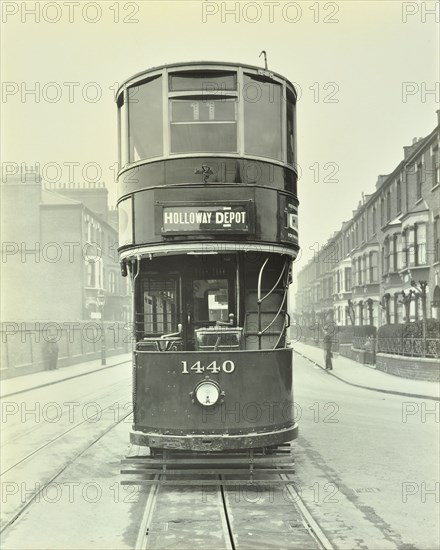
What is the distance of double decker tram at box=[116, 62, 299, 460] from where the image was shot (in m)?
6.82

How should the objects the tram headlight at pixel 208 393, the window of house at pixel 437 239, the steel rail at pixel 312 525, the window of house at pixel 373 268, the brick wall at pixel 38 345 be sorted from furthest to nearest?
1. the window of house at pixel 373 268
2. the window of house at pixel 437 239
3. the brick wall at pixel 38 345
4. the tram headlight at pixel 208 393
5. the steel rail at pixel 312 525

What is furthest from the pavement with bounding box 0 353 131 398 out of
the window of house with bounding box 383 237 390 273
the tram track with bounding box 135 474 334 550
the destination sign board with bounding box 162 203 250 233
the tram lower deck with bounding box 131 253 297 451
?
the window of house with bounding box 383 237 390 273

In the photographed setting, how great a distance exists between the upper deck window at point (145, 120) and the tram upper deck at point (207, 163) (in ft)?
0.04

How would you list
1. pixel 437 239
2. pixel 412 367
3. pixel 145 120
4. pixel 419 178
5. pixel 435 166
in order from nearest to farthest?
1. pixel 145 120
2. pixel 412 367
3. pixel 435 166
4. pixel 437 239
5. pixel 419 178

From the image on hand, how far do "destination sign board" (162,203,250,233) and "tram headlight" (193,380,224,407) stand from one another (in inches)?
68.4

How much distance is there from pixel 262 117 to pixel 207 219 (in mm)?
1492

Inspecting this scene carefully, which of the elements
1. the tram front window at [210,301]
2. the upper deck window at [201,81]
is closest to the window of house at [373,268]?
the tram front window at [210,301]

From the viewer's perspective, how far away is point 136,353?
282 inches

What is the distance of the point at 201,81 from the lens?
7.12 m

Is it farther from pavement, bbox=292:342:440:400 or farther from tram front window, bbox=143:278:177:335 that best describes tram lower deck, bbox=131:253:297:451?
pavement, bbox=292:342:440:400

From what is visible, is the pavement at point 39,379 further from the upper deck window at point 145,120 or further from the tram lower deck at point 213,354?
the upper deck window at point 145,120

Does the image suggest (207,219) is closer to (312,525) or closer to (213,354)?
(213,354)

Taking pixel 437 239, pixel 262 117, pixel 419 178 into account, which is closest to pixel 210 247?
pixel 262 117

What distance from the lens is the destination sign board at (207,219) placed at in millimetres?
6906
